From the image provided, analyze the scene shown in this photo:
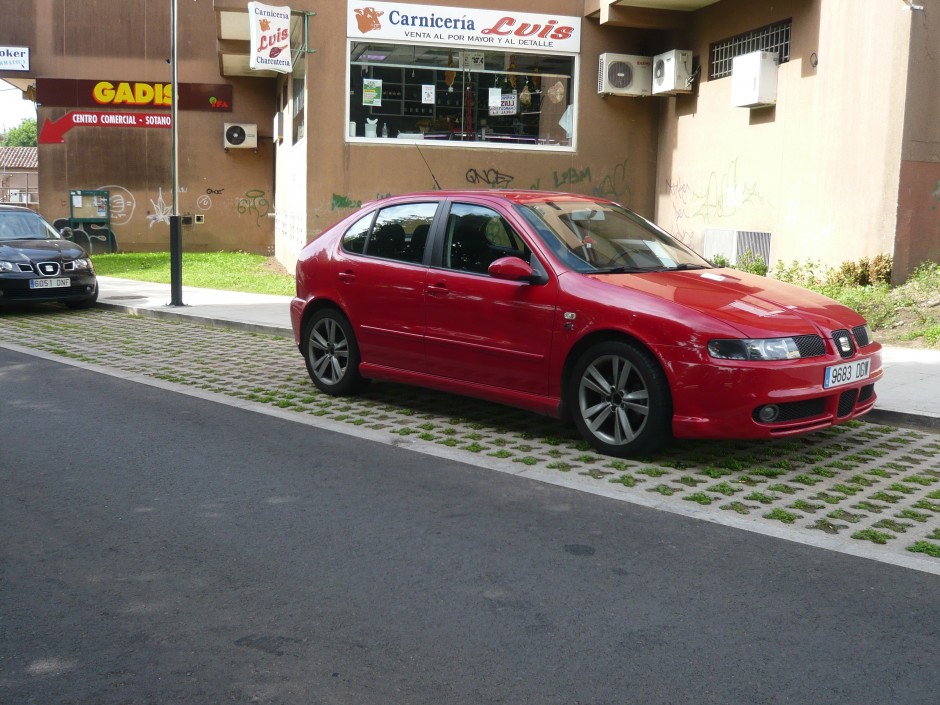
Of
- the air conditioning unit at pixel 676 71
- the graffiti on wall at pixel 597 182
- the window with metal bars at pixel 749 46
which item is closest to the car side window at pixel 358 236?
the window with metal bars at pixel 749 46

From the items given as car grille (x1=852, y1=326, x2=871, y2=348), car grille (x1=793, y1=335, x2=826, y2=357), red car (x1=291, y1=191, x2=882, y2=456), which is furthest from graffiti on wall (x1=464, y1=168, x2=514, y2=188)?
car grille (x1=793, y1=335, x2=826, y2=357)

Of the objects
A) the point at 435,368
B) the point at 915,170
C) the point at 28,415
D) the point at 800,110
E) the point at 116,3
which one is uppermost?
the point at 116,3

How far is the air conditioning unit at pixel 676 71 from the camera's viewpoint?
16.9m

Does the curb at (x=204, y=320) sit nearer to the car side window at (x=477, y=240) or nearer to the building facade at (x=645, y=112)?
the building facade at (x=645, y=112)

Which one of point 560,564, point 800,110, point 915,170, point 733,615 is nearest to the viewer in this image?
point 733,615

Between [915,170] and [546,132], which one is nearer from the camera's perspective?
[915,170]

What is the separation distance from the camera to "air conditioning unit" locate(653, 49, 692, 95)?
16906 mm

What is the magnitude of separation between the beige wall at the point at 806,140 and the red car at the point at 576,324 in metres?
6.34

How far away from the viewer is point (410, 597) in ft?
13.5

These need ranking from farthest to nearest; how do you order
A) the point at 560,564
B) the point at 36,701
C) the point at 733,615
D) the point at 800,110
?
the point at 800,110 < the point at 560,564 < the point at 733,615 < the point at 36,701

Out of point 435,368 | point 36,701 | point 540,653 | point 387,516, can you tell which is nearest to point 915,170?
point 435,368

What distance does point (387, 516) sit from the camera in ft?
17.0

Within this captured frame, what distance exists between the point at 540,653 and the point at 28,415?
5.35m

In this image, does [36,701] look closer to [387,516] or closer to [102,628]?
[102,628]
